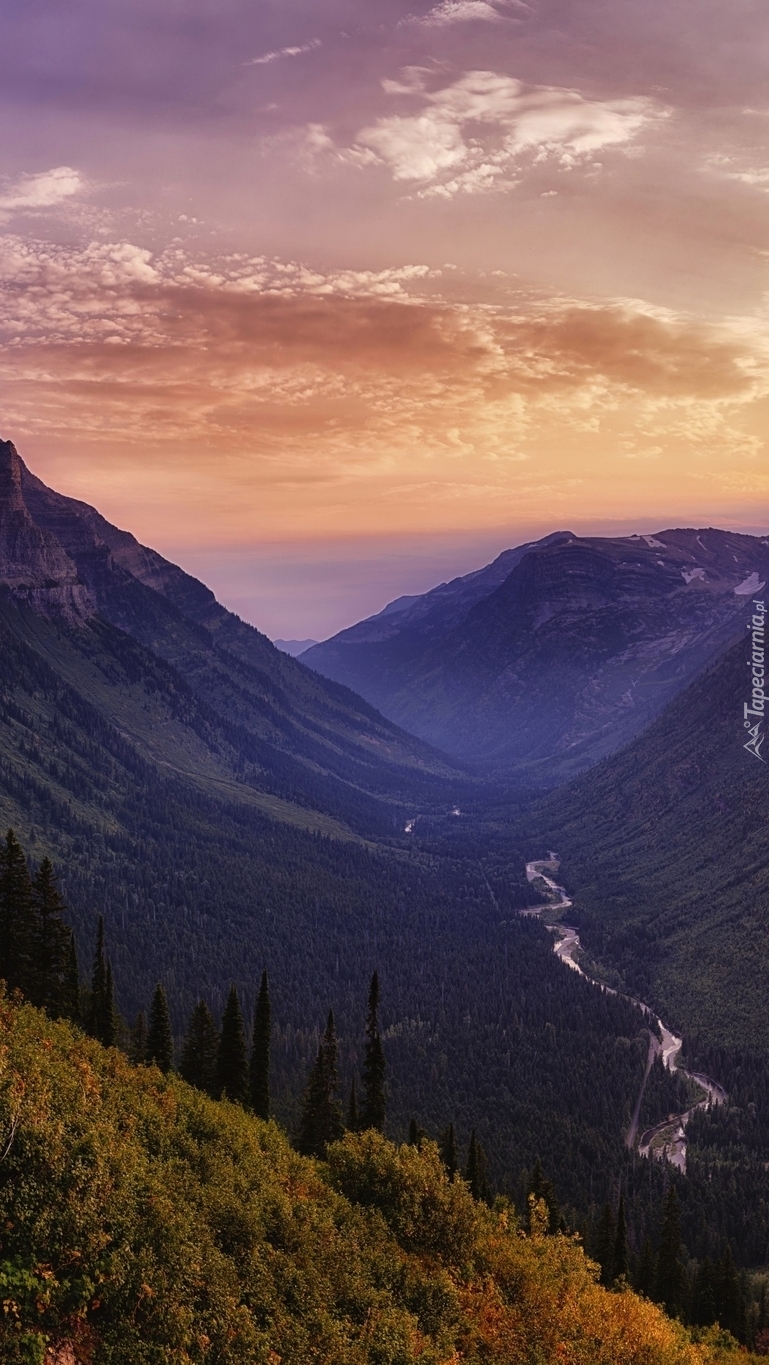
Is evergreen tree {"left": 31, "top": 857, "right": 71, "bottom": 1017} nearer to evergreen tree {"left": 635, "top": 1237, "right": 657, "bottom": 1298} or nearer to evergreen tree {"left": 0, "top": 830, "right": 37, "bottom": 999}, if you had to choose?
evergreen tree {"left": 0, "top": 830, "right": 37, "bottom": 999}

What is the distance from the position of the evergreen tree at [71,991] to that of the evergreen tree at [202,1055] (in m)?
11.9

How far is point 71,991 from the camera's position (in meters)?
96.9

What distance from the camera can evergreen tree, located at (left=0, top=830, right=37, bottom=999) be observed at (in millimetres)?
90062

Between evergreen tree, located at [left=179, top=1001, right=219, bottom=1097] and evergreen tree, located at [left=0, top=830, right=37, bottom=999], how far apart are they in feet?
56.4

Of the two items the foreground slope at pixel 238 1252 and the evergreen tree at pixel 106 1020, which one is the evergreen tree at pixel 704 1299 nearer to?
the foreground slope at pixel 238 1252

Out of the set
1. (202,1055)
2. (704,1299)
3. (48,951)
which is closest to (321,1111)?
(202,1055)

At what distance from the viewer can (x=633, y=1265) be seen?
109m

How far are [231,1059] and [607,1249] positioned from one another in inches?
1795

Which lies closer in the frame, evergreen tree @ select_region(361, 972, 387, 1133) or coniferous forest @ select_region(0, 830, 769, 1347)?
coniferous forest @ select_region(0, 830, 769, 1347)

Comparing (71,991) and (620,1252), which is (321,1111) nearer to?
(71,991)

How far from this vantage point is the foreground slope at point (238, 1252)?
4309cm

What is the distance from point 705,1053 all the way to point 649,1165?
50468 millimetres

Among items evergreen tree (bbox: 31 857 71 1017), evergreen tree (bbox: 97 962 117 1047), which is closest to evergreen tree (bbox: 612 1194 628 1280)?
evergreen tree (bbox: 97 962 117 1047)

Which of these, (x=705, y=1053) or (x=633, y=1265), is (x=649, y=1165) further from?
(x=705, y=1053)
